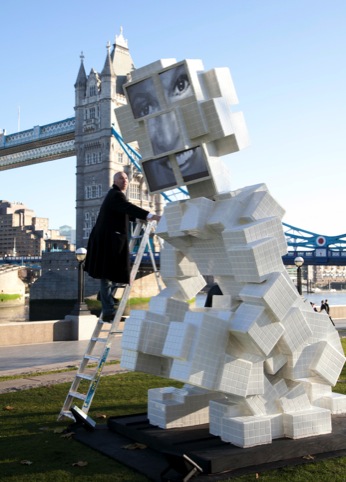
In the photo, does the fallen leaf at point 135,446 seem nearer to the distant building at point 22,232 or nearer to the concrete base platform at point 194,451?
the concrete base platform at point 194,451

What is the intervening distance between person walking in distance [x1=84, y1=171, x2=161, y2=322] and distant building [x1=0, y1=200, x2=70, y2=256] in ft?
428

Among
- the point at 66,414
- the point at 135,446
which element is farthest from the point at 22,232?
the point at 135,446

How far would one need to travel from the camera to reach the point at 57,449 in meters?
4.94

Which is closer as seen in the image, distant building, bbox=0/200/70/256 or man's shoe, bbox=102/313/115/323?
man's shoe, bbox=102/313/115/323

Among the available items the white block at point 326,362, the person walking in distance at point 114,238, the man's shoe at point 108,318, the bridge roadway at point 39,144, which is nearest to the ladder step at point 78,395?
the man's shoe at point 108,318

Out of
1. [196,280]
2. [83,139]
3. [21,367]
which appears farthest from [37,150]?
[196,280]

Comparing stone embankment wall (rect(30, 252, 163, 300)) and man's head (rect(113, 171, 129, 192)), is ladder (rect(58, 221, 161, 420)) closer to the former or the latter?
man's head (rect(113, 171, 129, 192))

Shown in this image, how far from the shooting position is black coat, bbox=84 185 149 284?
18.4ft

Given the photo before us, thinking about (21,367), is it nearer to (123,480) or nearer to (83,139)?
(123,480)

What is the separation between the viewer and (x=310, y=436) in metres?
4.93

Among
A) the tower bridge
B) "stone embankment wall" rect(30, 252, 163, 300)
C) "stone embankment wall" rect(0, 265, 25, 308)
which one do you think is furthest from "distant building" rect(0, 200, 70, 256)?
"stone embankment wall" rect(30, 252, 163, 300)

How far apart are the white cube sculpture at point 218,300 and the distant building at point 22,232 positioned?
429ft

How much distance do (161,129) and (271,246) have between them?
1501mm

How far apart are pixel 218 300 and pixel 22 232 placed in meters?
155
